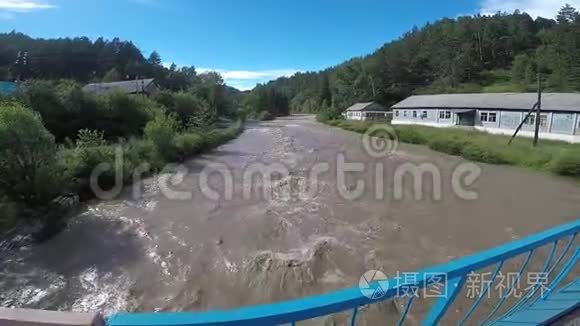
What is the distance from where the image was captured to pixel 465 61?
197 ft

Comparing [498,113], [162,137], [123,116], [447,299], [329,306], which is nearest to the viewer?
[329,306]

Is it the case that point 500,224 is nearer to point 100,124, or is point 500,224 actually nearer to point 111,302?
point 111,302

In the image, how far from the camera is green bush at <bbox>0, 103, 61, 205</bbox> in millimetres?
8461

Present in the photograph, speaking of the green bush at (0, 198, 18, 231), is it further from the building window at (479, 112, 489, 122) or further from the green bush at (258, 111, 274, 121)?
the green bush at (258, 111, 274, 121)

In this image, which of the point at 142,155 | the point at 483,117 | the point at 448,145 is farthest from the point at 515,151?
the point at 142,155

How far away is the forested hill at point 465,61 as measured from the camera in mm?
54094

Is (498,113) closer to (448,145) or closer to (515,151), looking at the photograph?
(448,145)

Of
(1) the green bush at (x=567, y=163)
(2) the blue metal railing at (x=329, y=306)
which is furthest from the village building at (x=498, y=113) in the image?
(2) the blue metal railing at (x=329, y=306)

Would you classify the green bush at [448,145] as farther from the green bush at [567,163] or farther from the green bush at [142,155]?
the green bush at [142,155]

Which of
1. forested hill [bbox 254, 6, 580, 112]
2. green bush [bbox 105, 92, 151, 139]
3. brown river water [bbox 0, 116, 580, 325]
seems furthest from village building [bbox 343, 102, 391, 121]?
brown river water [bbox 0, 116, 580, 325]

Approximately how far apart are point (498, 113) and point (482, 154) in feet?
35.0

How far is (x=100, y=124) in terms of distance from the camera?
67.2 feet

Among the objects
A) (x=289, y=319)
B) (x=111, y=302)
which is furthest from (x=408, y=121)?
(x=289, y=319)

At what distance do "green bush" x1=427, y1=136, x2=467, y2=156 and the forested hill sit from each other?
119 ft
